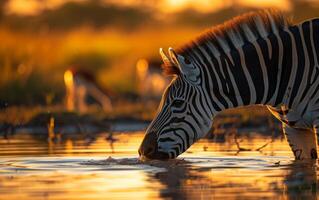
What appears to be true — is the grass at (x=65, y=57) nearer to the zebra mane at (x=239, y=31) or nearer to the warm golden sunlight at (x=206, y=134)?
the warm golden sunlight at (x=206, y=134)

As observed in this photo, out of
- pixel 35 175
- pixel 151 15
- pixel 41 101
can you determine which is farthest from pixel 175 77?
pixel 151 15

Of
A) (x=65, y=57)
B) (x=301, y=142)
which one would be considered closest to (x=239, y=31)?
(x=301, y=142)

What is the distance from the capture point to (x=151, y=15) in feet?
170

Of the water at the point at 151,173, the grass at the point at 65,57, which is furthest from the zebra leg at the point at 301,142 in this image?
the grass at the point at 65,57

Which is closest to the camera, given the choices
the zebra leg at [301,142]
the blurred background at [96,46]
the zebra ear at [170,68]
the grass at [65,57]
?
the zebra ear at [170,68]

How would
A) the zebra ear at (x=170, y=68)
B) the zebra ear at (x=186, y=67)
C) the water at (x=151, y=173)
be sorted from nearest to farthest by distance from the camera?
the water at (x=151, y=173) → the zebra ear at (x=186, y=67) → the zebra ear at (x=170, y=68)

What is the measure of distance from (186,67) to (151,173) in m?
1.10

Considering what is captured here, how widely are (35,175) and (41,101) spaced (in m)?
12.4

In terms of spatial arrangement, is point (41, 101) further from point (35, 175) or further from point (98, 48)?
point (98, 48)

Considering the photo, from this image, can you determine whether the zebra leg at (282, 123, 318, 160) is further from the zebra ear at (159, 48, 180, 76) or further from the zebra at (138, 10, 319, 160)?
the zebra ear at (159, 48, 180, 76)

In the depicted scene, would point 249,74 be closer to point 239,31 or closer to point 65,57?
point 239,31

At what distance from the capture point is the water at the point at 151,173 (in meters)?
8.03

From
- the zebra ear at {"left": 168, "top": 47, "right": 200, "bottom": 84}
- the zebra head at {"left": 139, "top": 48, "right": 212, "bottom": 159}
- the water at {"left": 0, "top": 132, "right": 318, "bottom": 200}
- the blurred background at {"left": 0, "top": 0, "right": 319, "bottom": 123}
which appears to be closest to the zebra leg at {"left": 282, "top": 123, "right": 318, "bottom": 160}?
the water at {"left": 0, "top": 132, "right": 318, "bottom": 200}

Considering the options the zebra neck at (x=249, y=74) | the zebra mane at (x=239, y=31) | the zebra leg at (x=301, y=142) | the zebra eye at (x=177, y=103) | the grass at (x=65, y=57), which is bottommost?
the zebra leg at (x=301, y=142)
